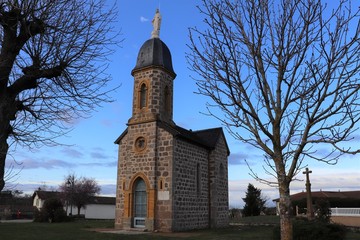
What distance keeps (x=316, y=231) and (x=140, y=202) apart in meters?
10.8

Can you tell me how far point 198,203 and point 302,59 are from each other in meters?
16.3

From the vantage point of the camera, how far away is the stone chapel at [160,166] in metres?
19.6

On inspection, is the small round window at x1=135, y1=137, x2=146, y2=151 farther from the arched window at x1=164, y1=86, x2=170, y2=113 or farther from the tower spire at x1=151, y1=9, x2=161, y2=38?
the tower spire at x1=151, y1=9, x2=161, y2=38

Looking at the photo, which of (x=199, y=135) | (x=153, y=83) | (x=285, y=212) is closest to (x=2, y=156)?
(x=285, y=212)

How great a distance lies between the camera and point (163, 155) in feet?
65.8

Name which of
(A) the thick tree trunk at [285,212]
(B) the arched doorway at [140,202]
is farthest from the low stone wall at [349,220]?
(A) the thick tree trunk at [285,212]

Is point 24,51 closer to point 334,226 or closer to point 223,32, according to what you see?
point 223,32

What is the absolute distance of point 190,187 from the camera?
21.1m

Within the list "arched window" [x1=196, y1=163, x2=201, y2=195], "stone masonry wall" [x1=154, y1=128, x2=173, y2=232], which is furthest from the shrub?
"arched window" [x1=196, y1=163, x2=201, y2=195]

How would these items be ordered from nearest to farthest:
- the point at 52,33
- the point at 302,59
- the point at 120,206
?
1. the point at 302,59
2. the point at 52,33
3. the point at 120,206

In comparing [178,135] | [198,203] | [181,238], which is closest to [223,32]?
[181,238]

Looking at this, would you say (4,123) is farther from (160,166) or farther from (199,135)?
(199,135)

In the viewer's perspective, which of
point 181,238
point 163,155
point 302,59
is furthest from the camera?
point 163,155

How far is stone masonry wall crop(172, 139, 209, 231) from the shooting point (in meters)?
Result: 19.7
